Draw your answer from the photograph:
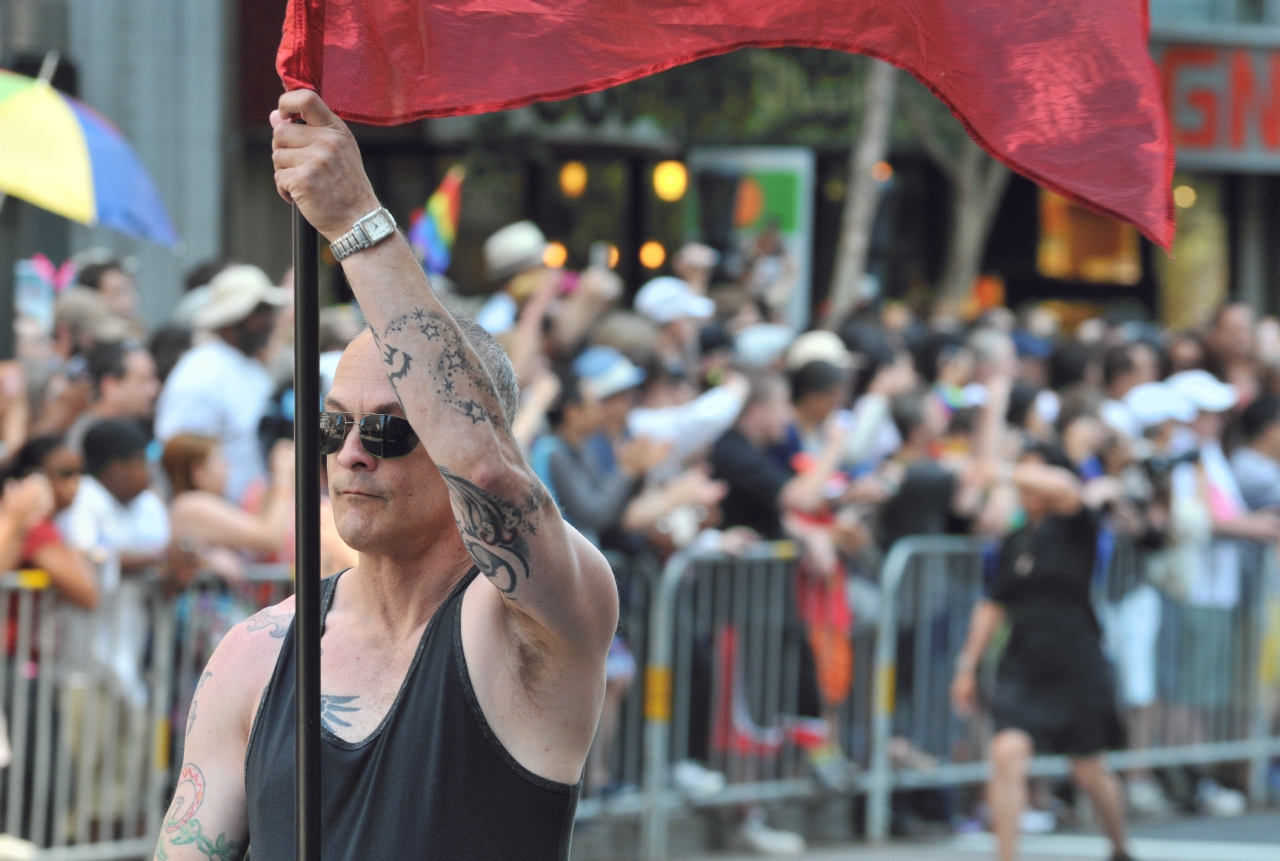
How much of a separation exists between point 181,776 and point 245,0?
44.7ft

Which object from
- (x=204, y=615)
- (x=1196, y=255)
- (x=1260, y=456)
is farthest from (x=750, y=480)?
(x=1196, y=255)

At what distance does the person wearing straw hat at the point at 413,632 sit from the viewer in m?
2.35

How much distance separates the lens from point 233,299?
796cm

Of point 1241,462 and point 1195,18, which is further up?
point 1195,18

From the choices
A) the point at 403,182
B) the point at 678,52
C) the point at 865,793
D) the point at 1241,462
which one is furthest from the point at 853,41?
the point at 403,182

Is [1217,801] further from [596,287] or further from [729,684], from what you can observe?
[596,287]

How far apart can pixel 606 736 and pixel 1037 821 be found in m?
2.65

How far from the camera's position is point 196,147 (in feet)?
50.0

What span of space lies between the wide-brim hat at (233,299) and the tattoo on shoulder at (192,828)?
17.6 ft

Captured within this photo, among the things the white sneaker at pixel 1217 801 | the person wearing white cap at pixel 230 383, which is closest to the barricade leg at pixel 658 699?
the person wearing white cap at pixel 230 383

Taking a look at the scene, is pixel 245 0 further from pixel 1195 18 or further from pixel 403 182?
pixel 1195 18

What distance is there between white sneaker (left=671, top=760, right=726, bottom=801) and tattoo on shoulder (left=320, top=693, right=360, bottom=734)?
5669 millimetres

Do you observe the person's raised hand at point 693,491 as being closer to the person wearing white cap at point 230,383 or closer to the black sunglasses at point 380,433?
the person wearing white cap at point 230,383

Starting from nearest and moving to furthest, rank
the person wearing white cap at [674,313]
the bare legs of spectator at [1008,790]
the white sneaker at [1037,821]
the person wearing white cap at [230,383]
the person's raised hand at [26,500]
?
the person's raised hand at [26,500] < the person wearing white cap at [230,383] < the bare legs of spectator at [1008,790] < the white sneaker at [1037,821] < the person wearing white cap at [674,313]
